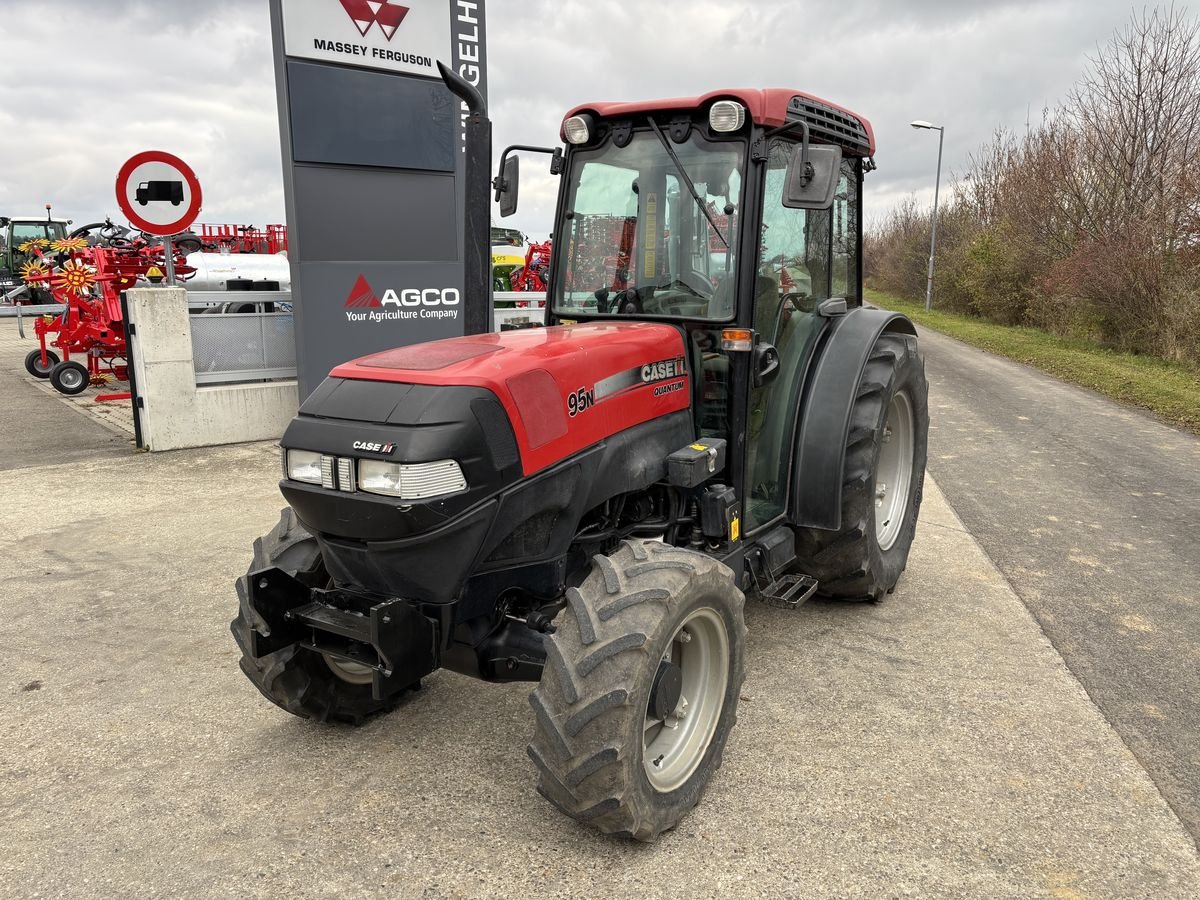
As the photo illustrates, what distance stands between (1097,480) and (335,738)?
618cm

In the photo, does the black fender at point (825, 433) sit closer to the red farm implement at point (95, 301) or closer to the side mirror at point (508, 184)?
the side mirror at point (508, 184)

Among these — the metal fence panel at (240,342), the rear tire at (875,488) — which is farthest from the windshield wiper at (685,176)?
the metal fence panel at (240,342)

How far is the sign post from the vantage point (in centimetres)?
710

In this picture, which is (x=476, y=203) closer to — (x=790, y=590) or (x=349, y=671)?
(x=349, y=671)

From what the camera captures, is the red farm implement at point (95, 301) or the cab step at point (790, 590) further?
the red farm implement at point (95, 301)

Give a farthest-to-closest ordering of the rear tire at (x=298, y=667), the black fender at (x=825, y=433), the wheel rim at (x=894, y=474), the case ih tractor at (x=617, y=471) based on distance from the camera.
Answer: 1. the wheel rim at (x=894, y=474)
2. the black fender at (x=825, y=433)
3. the rear tire at (x=298, y=667)
4. the case ih tractor at (x=617, y=471)

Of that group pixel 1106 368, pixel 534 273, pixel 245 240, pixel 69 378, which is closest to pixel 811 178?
pixel 69 378

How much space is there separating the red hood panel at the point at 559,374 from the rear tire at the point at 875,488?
0.98m

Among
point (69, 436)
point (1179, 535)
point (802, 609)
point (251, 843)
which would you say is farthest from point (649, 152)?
point (69, 436)

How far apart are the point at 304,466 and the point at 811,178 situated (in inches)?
75.2

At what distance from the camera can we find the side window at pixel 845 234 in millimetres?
4270

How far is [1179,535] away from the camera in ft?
18.1

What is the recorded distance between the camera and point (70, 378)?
11.0 m

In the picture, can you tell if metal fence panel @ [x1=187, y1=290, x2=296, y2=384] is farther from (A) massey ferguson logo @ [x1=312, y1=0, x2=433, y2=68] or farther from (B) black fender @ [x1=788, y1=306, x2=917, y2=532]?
(B) black fender @ [x1=788, y1=306, x2=917, y2=532]
